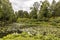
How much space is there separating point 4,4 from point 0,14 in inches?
139

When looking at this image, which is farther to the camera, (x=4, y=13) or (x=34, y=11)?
(x=34, y=11)

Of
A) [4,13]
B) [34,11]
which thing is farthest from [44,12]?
[4,13]

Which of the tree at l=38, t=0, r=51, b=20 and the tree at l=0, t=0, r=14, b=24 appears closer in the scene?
the tree at l=0, t=0, r=14, b=24

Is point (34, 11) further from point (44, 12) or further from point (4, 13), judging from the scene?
point (4, 13)

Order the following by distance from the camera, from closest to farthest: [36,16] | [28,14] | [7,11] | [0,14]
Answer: [0,14] < [7,11] < [36,16] < [28,14]

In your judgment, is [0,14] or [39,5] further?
[39,5]

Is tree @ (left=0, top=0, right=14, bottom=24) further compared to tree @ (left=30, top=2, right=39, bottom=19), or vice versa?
tree @ (left=30, top=2, right=39, bottom=19)

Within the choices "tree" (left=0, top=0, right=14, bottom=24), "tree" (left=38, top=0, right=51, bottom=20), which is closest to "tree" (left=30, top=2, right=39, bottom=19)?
"tree" (left=38, top=0, right=51, bottom=20)

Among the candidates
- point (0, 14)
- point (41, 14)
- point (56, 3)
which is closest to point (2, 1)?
point (0, 14)

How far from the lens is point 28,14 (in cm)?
7788

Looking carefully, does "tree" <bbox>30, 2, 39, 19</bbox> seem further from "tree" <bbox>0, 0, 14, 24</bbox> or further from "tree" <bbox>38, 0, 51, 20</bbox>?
"tree" <bbox>0, 0, 14, 24</bbox>

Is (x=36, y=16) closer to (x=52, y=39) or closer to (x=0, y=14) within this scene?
(x=0, y=14)

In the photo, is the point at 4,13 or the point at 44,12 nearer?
the point at 4,13

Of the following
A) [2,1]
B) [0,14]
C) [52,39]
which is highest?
[2,1]
